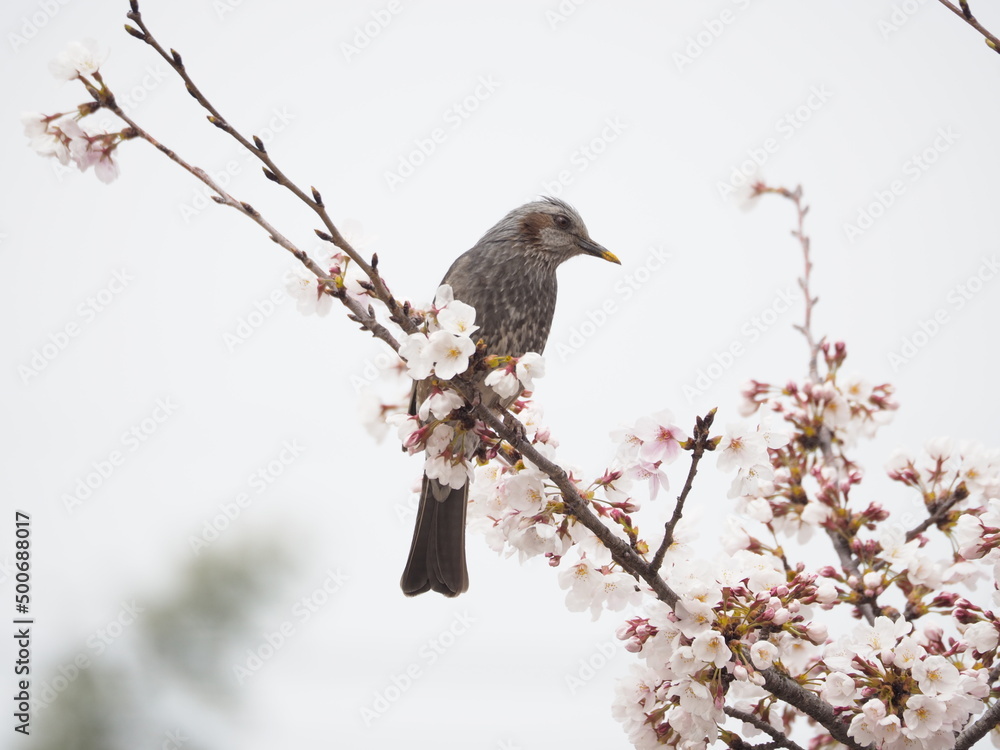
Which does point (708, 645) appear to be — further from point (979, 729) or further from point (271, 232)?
point (271, 232)

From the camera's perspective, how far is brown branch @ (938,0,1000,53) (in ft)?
4.63

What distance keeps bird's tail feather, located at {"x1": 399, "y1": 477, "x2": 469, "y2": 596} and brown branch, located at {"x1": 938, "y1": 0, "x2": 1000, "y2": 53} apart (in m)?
1.90

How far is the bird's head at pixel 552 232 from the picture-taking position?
3291 millimetres

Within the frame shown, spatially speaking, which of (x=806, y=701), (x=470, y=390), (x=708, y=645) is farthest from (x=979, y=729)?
(x=470, y=390)

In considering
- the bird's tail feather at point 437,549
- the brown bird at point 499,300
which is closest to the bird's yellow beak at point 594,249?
the brown bird at point 499,300

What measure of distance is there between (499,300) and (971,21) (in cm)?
181

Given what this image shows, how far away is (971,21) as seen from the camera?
4.69 ft

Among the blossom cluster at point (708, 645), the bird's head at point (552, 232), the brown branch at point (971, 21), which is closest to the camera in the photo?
the brown branch at point (971, 21)

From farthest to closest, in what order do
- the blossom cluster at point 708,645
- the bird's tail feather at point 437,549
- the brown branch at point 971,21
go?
the bird's tail feather at point 437,549, the blossom cluster at point 708,645, the brown branch at point 971,21

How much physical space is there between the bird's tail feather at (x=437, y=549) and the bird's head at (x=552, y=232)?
1.06 m

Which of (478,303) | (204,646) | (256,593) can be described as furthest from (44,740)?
(478,303)

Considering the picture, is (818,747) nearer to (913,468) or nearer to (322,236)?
(913,468)

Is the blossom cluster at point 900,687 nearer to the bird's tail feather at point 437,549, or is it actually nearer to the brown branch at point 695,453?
the brown branch at point 695,453

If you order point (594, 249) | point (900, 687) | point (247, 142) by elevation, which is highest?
point (594, 249)
